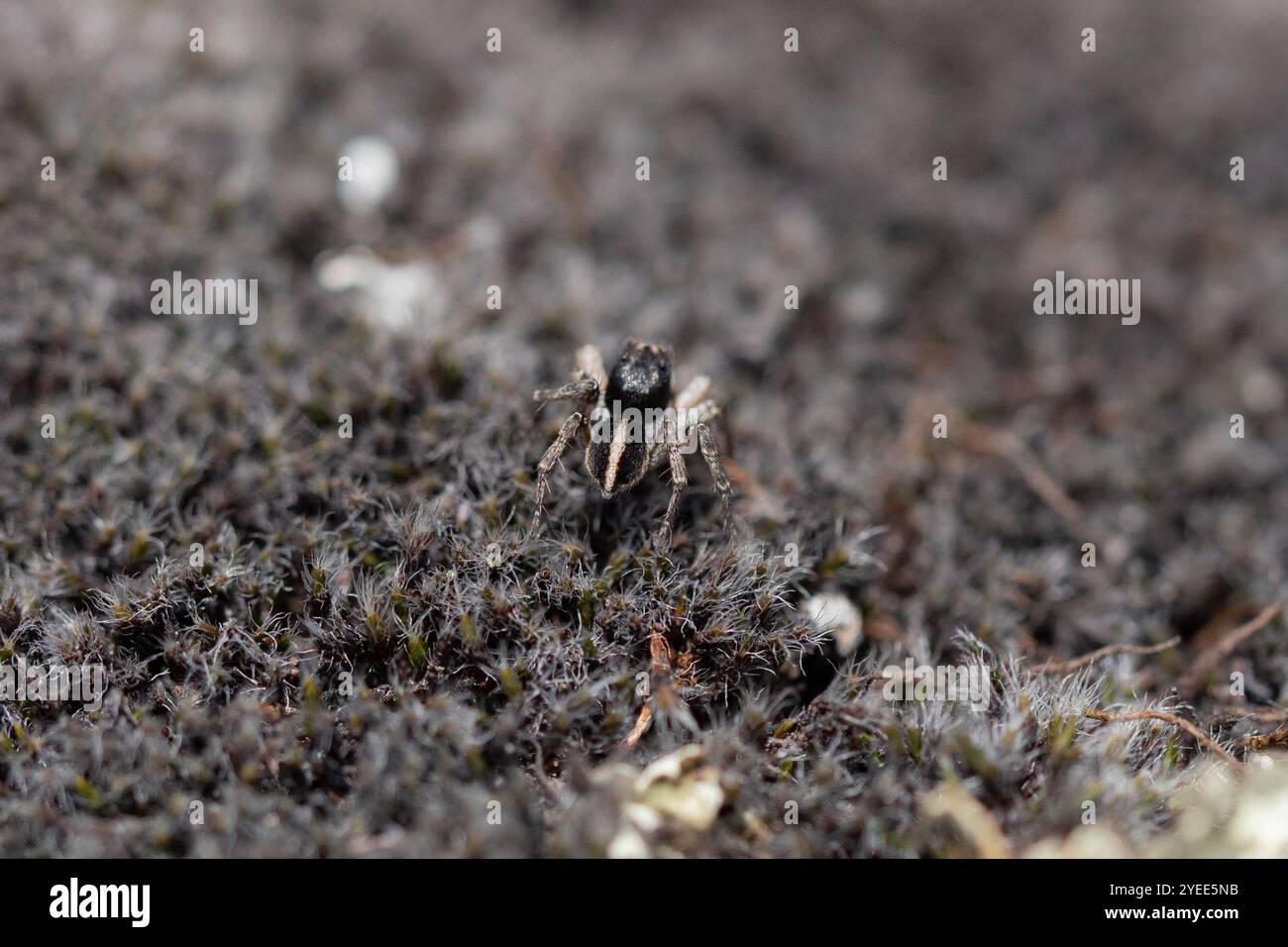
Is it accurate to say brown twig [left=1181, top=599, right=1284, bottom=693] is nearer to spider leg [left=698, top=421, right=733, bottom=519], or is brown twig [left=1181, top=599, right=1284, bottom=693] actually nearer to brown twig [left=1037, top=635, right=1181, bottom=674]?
brown twig [left=1037, top=635, right=1181, bottom=674]

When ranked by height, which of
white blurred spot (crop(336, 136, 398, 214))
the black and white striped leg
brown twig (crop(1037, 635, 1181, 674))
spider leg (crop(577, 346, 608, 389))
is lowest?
brown twig (crop(1037, 635, 1181, 674))

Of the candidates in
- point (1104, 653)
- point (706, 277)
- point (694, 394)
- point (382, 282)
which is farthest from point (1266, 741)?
point (382, 282)

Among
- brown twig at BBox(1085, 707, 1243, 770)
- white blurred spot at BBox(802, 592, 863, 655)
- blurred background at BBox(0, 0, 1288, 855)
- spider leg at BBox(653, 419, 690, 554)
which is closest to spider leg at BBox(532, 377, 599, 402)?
blurred background at BBox(0, 0, 1288, 855)

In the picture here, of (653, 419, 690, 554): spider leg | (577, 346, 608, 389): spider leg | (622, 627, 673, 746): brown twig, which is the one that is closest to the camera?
(622, 627, 673, 746): brown twig

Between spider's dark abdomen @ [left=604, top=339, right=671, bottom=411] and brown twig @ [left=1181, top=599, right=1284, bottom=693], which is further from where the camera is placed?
brown twig @ [left=1181, top=599, right=1284, bottom=693]

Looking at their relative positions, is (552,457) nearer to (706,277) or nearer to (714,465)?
(714,465)

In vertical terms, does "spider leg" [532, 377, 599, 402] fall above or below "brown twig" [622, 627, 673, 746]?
above

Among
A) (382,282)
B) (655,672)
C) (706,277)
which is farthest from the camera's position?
(706,277)
